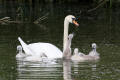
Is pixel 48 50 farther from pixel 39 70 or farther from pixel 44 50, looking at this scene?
pixel 39 70

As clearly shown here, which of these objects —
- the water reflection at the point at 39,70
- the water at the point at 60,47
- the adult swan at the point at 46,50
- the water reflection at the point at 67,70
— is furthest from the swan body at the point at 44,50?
the water reflection at the point at 39,70

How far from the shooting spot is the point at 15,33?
18344mm

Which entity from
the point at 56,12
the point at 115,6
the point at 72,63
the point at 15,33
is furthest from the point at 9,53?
the point at 115,6

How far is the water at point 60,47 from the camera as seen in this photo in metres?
11.2

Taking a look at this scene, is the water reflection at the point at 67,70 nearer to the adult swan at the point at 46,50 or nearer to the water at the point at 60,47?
the water at the point at 60,47

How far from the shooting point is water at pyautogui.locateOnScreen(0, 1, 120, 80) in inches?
440

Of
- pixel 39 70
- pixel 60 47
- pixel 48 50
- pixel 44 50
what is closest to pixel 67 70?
pixel 39 70

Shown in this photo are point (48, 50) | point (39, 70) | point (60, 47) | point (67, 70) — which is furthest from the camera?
point (60, 47)

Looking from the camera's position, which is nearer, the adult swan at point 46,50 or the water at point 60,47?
the water at point 60,47

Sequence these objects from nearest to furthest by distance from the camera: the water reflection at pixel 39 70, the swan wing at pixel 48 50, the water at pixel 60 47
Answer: the water reflection at pixel 39 70
the water at pixel 60 47
the swan wing at pixel 48 50

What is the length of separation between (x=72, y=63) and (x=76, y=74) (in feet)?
5.72

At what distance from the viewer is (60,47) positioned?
15.3 metres

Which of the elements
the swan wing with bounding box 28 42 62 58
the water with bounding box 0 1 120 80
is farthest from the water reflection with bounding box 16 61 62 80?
the swan wing with bounding box 28 42 62 58

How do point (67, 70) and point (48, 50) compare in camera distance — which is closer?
point (67, 70)
